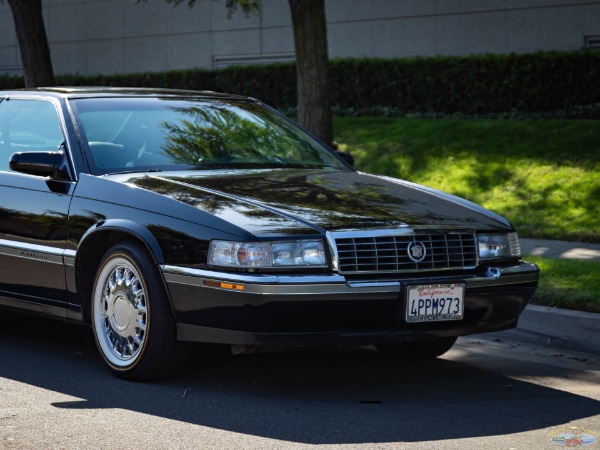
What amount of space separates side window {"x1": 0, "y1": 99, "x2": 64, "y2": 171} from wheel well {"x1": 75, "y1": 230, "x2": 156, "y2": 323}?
2.76 feet

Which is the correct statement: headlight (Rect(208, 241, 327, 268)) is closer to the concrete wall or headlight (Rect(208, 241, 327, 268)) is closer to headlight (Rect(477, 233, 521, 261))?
headlight (Rect(477, 233, 521, 261))

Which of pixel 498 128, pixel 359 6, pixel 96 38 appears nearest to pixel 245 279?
pixel 498 128

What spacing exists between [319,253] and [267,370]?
1184 mm

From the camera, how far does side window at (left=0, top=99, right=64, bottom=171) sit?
7.52 meters

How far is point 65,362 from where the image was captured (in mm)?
7180

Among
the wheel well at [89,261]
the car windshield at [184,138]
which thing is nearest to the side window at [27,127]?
the car windshield at [184,138]

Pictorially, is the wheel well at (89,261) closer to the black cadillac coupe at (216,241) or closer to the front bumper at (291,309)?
the black cadillac coupe at (216,241)

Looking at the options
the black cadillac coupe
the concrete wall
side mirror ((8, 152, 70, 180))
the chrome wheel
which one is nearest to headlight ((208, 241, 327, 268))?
the black cadillac coupe

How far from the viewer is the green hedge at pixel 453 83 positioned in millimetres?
17438

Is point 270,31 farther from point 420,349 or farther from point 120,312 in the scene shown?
point 120,312

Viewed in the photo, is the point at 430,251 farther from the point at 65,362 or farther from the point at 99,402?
the point at 65,362

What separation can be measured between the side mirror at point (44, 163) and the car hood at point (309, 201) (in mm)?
480

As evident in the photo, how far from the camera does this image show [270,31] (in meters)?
23.9

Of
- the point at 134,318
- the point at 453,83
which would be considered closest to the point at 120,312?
the point at 134,318
